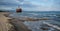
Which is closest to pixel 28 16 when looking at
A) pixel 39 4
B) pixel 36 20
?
pixel 36 20

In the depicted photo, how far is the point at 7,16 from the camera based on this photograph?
12.5ft

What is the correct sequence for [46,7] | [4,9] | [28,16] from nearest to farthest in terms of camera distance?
[4,9], [46,7], [28,16]

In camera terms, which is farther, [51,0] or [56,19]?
[56,19]

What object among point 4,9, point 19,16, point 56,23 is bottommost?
point 56,23

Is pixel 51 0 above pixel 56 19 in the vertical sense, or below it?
above

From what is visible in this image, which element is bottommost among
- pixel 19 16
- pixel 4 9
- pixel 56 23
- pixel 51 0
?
pixel 56 23

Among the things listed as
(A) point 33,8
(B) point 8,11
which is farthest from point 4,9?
(A) point 33,8

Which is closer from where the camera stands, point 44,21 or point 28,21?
point 28,21

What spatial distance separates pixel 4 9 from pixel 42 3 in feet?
3.22

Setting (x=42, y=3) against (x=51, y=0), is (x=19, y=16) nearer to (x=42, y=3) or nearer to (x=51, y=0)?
(x=42, y=3)

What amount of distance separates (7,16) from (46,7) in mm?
1208

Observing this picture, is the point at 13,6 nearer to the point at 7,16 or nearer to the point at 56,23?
the point at 7,16

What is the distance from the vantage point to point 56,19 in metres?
3.88

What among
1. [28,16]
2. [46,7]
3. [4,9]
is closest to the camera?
[4,9]
